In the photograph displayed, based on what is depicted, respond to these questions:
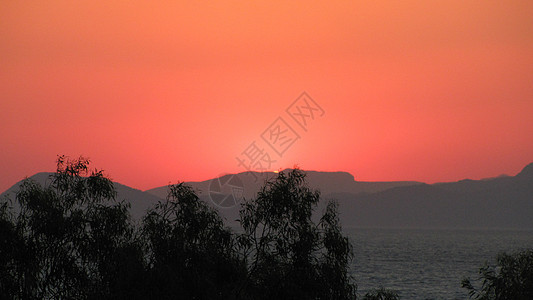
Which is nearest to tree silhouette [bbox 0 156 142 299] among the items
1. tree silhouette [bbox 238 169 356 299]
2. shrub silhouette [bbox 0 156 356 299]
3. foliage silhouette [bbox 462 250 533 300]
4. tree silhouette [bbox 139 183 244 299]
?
shrub silhouette [bbox 0 156 356 299]

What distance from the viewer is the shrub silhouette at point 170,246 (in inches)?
1046

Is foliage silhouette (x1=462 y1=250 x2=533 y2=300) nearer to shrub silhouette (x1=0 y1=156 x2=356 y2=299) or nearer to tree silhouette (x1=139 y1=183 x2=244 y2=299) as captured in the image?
shrub silhouette (x1=0 y1=156 x2=356 y2=299)

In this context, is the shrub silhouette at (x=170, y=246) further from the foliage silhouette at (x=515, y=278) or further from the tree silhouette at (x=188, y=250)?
the foliage silhouette at (x=515, y=278)

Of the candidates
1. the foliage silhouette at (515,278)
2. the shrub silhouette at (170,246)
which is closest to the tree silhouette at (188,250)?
the shrub silhouette at (170,246)

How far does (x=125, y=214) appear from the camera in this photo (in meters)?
30.5

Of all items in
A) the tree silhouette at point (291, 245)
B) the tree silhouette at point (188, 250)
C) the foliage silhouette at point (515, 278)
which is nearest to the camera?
the tree silhouette at point (188, 250)

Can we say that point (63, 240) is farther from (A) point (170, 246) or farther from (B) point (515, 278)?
(B) point (515, 278)

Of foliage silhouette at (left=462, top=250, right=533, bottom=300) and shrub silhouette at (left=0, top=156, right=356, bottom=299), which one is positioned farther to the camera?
foliage silhouette at (left=462, top=250, right=533, bottom=300)

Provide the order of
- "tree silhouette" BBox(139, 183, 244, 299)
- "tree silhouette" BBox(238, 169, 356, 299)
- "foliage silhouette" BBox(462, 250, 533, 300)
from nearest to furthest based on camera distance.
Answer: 1. "tree silhouette" BBox(139, 183, 244, 299)
2. "tree silhouette" BBox(238, 169, 356, 299)
3. "foliage silhouette" BBox(462, 250, 533, 300)

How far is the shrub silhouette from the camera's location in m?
26.6

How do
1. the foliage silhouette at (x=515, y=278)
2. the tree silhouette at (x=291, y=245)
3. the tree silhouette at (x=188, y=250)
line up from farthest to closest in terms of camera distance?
the foliage silhouette at (x=515, y=278) < the tree silhouette at (x=291, y=245) < the tree silhouette at (x=188, y=250)

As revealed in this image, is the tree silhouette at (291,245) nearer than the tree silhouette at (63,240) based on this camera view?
Yes

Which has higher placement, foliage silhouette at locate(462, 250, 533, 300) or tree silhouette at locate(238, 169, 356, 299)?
tree silhouette at locate(238, 169, 356, 299)

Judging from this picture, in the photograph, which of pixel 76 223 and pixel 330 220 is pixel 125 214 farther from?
pixel 330 220
